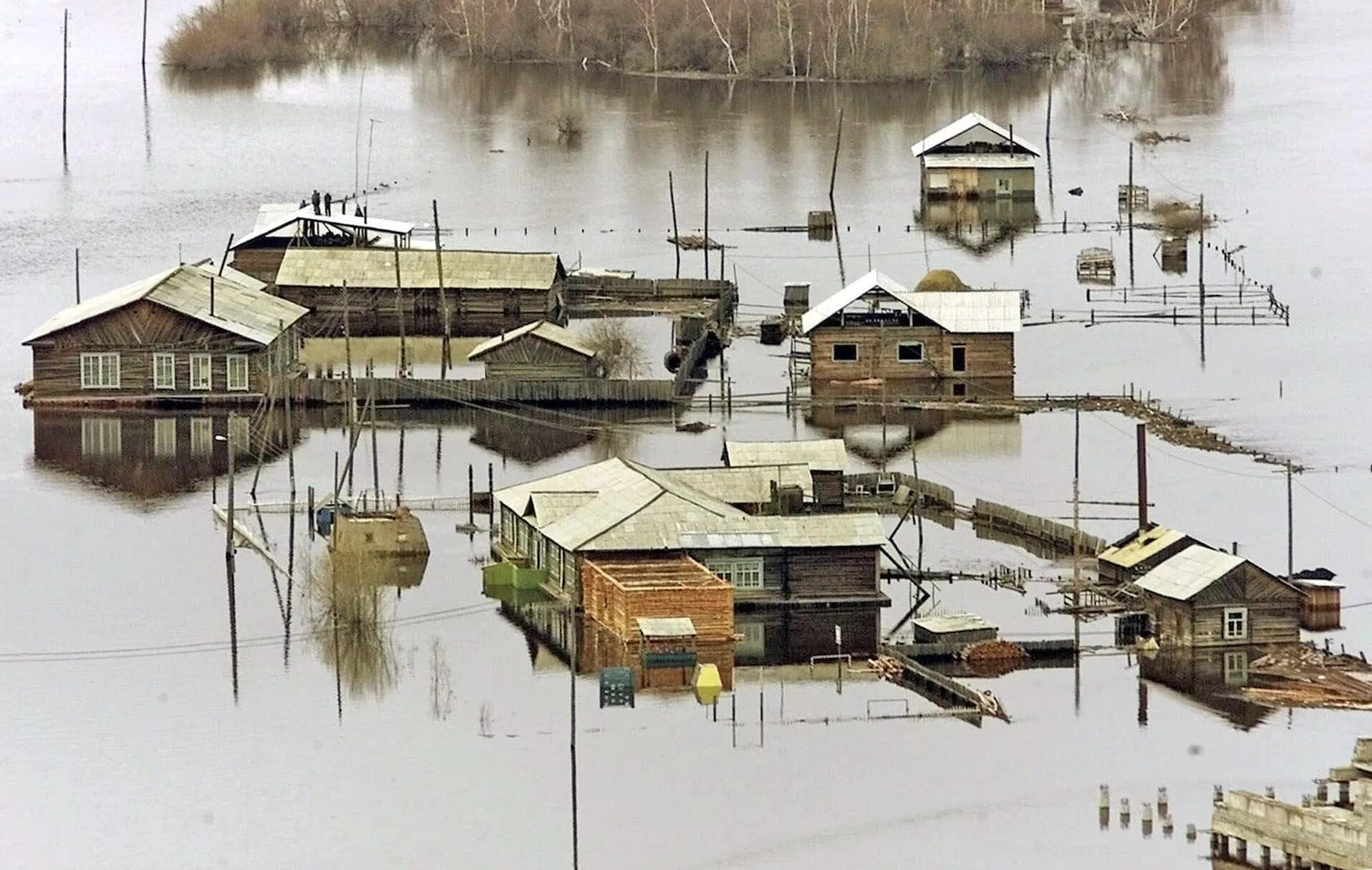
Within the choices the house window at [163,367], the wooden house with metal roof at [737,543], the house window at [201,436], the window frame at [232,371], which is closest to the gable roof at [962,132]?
the window frame at [232,371]

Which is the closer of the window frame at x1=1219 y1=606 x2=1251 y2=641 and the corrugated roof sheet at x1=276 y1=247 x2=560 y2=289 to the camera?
the window frame at x1=1219 y1=606 x2=1251 y2=641

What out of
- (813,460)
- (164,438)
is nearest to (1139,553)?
(813,460)

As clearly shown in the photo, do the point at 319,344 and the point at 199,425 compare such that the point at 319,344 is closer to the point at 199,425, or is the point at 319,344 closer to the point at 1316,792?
the point at 199,425

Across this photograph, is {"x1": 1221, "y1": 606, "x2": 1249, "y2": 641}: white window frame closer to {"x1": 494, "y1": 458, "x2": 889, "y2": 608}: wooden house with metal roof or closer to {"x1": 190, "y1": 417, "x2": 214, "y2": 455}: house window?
{"x1": 494, "y1": 458, "x2": 889, "y2": 608}: wooden house with metal roof

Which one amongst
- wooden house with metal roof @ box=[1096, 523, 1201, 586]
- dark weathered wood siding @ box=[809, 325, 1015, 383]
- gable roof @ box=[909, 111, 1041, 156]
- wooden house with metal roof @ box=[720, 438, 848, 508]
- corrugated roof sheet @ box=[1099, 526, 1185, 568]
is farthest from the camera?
gable roof @ box=[909, 111, 1041, 156]

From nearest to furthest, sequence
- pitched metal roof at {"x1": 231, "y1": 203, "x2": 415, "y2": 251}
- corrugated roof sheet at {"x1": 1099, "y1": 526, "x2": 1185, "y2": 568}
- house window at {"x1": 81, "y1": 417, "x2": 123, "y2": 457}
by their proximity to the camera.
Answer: corrugated roof sheet at {"x1": 1099, "y1": 526, "x2": 1185, "y2": 568} → house window at {"x1": 81, "y1": 417, "x2": 123, "y2": 457} → pitched metal roof at {"x1": 231, "y1": 203, "x2": 415, "y2": 251}

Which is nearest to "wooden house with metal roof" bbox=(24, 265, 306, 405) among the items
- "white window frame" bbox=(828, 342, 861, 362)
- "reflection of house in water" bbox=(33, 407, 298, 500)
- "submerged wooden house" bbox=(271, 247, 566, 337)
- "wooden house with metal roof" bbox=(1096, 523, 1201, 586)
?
"reflection of house in water" bbox=(33, 407, 298, 500)

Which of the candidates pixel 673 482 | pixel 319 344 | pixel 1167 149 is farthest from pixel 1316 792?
pixel 1167 149

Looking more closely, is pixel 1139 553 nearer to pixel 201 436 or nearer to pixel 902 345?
pixel 902 345
